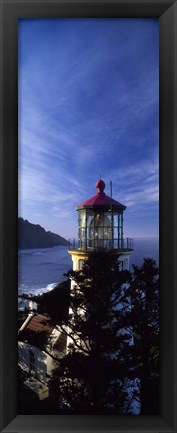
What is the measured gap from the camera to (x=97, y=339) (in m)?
1.24

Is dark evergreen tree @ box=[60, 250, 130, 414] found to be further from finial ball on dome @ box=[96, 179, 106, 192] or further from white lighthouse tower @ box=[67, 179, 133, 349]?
finial ball on dome @ box=[96, 179, 106, 192]

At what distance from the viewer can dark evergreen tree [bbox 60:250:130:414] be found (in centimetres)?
118

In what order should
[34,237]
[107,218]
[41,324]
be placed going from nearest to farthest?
[34,237]
[41,324]
[107,218]

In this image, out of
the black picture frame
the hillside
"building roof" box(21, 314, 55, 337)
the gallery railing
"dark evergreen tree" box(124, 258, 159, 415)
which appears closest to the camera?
the black picture frame

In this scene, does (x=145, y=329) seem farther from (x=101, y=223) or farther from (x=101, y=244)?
(x=101, y=223)

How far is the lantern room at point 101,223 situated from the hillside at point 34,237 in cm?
18

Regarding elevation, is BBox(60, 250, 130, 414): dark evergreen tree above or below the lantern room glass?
below

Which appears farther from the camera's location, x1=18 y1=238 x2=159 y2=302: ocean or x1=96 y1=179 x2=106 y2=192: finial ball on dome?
x1=96 y1=179 x2=106 y2=192: finial ball on dome

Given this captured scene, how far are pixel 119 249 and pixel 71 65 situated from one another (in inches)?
44.2

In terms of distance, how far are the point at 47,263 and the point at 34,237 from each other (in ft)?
0.81

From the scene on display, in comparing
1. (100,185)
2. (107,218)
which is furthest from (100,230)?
(100,185)

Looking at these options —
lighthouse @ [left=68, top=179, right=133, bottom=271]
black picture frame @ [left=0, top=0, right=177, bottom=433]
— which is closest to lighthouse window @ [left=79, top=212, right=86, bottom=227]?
lighthouse @ [left=68, top=179, right=133, bottom=271]
